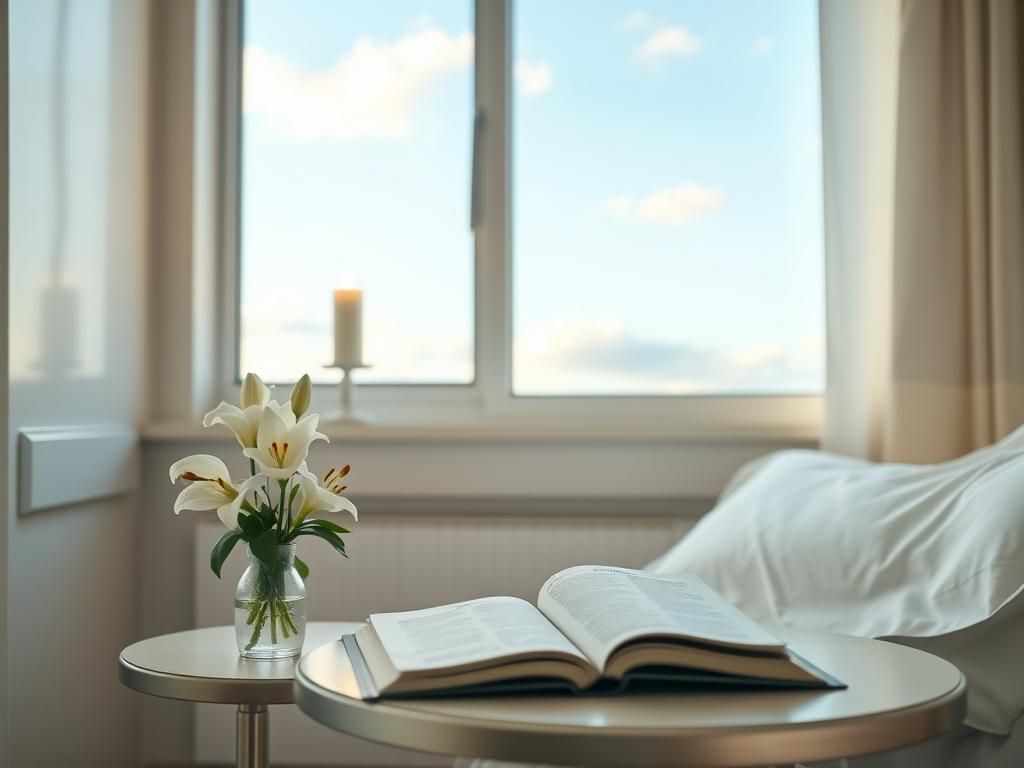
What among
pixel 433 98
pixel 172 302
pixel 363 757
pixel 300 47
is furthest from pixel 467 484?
pixel 300 47

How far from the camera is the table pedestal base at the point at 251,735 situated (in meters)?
1.26

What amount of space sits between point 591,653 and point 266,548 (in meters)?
0.43

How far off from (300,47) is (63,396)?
1.02 m

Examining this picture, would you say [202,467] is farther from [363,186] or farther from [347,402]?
[363,186]

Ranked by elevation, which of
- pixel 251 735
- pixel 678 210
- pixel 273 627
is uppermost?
pixel 678 210

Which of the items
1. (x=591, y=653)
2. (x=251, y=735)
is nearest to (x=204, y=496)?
(x=251, y=735)

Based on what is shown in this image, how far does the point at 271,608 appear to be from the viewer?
3.92 ft

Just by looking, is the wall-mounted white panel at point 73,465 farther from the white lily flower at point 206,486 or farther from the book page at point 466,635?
the book page at point 466,635

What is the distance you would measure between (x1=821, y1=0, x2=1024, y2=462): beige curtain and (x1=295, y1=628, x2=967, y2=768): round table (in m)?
1.16

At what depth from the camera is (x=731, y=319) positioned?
7.83ft

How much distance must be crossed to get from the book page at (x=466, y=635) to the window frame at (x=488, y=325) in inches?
51.3

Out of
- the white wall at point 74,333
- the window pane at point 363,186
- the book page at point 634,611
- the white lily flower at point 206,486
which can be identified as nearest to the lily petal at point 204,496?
the white lily flower at point 206,486

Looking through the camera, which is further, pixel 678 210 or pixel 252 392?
pixel 678 210

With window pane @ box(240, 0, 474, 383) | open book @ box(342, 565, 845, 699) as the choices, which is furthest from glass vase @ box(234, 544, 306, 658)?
window pane @ box(240, 0, 474, 383)
